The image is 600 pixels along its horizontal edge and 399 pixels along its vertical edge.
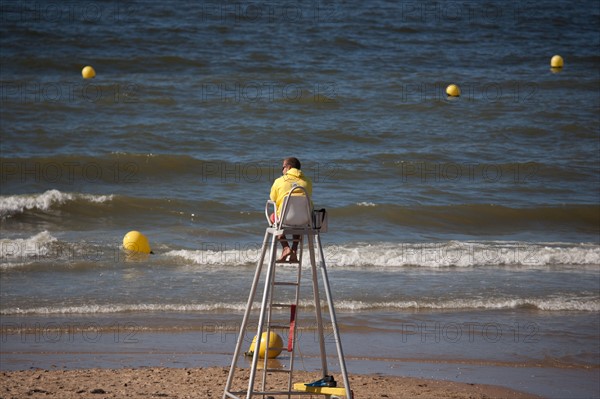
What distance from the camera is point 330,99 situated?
984 inches

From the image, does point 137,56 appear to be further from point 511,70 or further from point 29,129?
point 511,70

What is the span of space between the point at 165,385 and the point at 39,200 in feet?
33.5

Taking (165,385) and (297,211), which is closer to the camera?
(297,211)

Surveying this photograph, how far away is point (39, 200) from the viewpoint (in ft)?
56.6

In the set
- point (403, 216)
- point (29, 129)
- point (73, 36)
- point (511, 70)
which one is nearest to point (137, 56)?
point (73, 36)

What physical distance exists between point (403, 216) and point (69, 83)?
1261cm

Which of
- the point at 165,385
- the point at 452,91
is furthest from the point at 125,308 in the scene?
the point at 452,91

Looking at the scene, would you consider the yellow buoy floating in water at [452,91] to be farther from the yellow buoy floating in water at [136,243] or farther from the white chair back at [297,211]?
the white chair back at [297,211]

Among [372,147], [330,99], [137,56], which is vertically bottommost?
[372,147]

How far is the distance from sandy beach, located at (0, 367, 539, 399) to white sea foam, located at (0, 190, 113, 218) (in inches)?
360

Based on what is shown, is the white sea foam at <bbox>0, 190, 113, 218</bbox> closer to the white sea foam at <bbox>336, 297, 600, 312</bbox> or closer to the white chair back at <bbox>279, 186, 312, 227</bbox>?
the white sea foam at <bbox>336, 297, 600, 312</bbox>

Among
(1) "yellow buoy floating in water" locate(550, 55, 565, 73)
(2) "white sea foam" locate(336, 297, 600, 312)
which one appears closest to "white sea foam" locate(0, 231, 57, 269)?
(2) "white sea foam" locate(336, 297, 600, 312)

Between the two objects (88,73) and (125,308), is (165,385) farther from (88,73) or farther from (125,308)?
(88,73)

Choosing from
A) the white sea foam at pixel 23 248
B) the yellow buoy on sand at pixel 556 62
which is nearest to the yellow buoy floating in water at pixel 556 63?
the yellow buoy on sand at pixel 556 62
